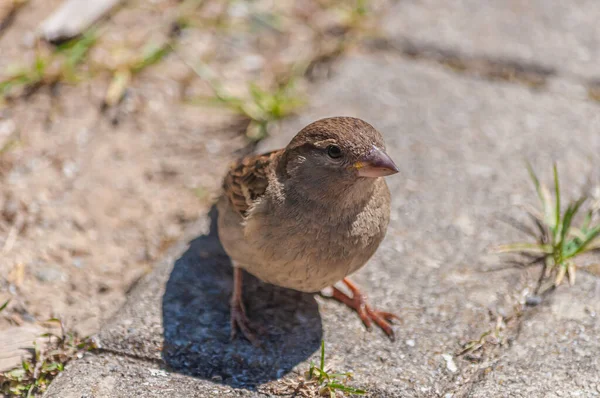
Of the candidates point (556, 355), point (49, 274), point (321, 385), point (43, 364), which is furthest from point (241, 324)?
point (556, 355)

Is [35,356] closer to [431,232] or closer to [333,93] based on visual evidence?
[431,232]

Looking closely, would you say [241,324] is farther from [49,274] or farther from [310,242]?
[49,274]

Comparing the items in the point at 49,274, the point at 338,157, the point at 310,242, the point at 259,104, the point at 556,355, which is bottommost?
the point at 49,274

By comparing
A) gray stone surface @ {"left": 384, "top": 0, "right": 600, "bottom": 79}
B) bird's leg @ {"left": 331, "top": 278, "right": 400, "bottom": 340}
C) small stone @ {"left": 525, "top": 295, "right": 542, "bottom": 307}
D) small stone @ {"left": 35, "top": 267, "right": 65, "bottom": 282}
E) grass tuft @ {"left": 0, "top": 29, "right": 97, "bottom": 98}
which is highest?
grass tuft @ {"left": 0, "top": 29, "right": 97, "bottom": 98}

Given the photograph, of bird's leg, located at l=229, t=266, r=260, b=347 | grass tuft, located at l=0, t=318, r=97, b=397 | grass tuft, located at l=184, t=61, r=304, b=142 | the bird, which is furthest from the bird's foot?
grass tuft, located at l=184, t=61, r=304, b=142

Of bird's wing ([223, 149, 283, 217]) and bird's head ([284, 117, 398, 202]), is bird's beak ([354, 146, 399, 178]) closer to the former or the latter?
bird's head ([284, 117, 398, 202])

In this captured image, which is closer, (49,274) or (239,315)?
(239,315)

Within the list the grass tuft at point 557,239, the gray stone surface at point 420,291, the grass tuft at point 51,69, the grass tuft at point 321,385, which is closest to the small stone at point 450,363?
the gray stone surface at point 420,291
